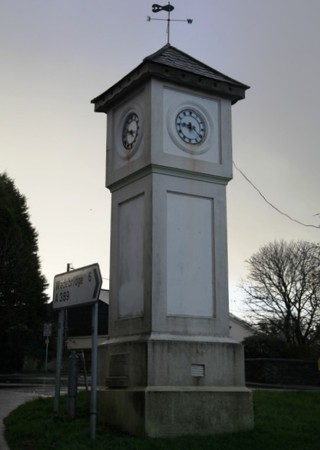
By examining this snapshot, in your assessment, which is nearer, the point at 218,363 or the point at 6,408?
the point at 218,363

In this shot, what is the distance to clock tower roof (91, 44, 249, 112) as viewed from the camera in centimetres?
1208

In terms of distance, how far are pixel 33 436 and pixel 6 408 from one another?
597 centimetres

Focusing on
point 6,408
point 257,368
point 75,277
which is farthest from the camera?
point 257,368

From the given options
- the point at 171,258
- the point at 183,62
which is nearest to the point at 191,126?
the point at 183,62

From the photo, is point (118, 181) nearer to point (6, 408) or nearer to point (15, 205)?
point (6, 408)

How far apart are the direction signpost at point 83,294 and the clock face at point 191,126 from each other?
3.31 meters

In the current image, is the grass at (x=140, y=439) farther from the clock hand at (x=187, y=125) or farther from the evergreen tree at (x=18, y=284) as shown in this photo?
the evergreen tree at (x=18, y=284)

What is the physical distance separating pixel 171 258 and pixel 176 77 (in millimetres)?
3438

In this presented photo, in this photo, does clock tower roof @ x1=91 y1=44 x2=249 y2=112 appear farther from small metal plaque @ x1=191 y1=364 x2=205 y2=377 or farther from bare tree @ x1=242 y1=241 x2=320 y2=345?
bare tree @ x1=242 y1=241 x2=320 y2=345

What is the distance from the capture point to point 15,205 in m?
43.4

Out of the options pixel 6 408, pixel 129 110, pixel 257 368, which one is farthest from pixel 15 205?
pixel 129 110

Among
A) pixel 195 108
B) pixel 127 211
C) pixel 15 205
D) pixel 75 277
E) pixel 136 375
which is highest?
pixel 15 205

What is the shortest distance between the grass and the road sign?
6.66 ft

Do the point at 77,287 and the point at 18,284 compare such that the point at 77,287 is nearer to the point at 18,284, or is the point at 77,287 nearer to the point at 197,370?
the point at 197,370
